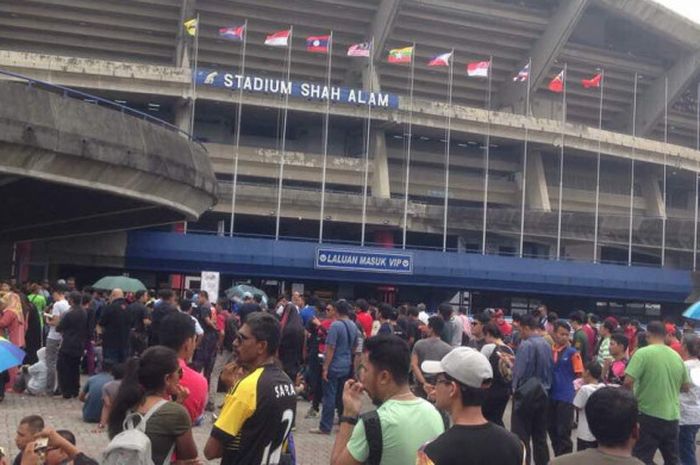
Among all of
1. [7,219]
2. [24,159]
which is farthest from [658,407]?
[7,219]

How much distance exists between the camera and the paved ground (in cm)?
987

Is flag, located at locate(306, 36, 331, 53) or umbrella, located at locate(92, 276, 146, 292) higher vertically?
flag, located at locate(306, 36, 331, 53)

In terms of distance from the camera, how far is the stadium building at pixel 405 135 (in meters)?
38.4

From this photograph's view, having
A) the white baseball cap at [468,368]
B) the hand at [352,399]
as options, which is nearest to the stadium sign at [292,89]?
the hand at [352,399]

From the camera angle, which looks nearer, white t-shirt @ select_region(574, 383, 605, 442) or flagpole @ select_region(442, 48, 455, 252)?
white t-shirt @ select_region(574, 383, 605, 442)

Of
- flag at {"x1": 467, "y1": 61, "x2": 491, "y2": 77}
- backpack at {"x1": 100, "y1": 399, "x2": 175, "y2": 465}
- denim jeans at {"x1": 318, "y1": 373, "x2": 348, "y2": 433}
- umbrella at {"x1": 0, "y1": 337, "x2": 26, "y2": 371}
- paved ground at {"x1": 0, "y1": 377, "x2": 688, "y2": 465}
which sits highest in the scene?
flag at {"x1": 467, "y1": 61, "x2": 491, "y2": 77}

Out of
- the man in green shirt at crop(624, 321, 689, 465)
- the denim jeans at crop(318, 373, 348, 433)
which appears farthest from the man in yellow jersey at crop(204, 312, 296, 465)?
the denim jeans at crop(318, 373, 348, 433)

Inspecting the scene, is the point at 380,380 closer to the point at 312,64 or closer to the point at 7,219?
the point at 7,219

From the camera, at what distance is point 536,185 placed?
158 ft

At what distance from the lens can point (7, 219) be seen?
26812mm

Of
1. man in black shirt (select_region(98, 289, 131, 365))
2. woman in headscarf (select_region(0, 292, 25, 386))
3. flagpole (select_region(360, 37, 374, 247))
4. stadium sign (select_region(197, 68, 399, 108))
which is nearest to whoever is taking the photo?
woman in headscarf (select_region(0, 292, 25, 386))

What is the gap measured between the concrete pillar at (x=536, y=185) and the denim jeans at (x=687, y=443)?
1550 inches

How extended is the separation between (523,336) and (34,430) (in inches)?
223

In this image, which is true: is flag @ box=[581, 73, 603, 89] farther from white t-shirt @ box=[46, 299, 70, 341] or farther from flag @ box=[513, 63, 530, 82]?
white t-shirt @ box=[46, 299, 70, 341]
